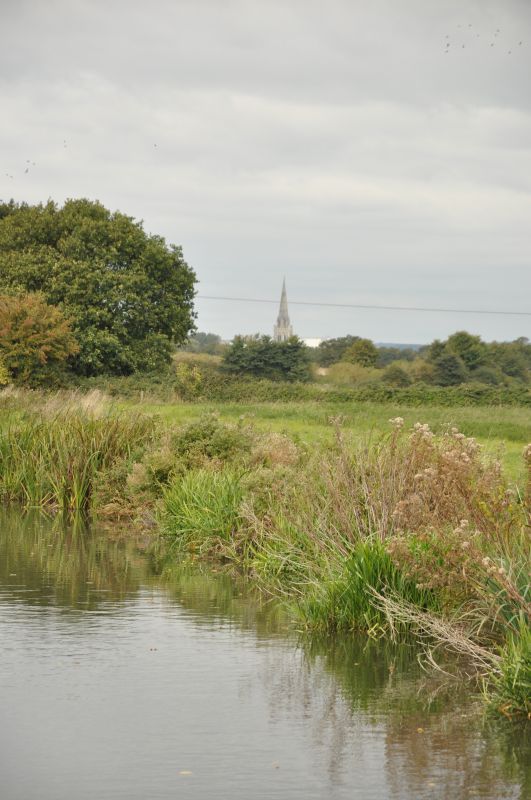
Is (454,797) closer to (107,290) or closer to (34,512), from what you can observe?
(34,512)

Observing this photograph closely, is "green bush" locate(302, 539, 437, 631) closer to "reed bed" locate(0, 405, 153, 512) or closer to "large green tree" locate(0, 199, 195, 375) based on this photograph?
"reed bed" locate(0, 405, 153, 512)

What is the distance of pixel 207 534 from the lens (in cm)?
1575

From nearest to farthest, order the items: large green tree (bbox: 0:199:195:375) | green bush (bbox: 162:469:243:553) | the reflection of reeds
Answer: the reflection of reeds
green bush (bbox: 162:469:243:553)
large green tree (bbox: 0:199:195:375)

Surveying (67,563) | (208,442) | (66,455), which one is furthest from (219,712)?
(66,455)

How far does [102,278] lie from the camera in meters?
→ 54.6

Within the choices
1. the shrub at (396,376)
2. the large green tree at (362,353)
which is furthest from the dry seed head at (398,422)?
the large green tree at (362,353)

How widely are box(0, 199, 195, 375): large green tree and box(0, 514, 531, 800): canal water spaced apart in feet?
140

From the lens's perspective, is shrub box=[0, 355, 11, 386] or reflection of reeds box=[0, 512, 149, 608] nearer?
reflection of reeds box=[0, 512, 149, 608]

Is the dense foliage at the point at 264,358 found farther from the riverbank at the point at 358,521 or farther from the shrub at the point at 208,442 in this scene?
the shrub at the point at 208,442

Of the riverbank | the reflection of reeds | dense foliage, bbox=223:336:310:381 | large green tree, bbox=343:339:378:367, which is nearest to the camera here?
the riverbank

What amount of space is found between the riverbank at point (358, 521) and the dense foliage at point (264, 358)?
5135cm

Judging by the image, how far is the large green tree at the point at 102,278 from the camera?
54.3 meters

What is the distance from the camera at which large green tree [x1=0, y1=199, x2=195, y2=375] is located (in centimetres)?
5428

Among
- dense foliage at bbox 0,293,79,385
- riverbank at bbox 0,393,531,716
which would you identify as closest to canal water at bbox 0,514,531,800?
riverbank at bbox 0,393,531,716
